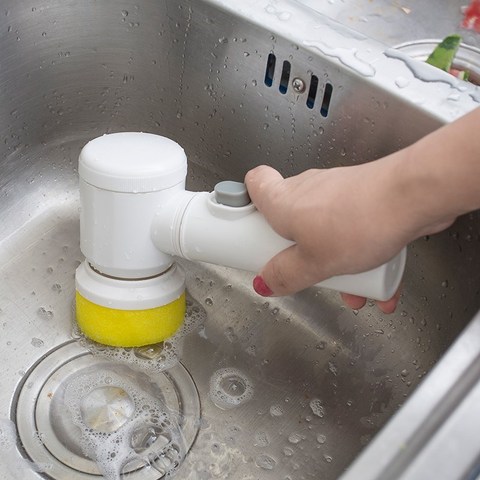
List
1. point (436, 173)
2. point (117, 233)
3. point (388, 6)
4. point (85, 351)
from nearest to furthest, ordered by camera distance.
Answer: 1. point (436, 173)
2. point (117, 233)
3. point (85, 351)
4. point (388, 6)

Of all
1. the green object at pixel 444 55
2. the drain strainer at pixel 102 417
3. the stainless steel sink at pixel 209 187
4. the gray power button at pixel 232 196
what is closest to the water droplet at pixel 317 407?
the stainless steel sink at pixel 209 187

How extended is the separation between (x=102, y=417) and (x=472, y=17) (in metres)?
0.69

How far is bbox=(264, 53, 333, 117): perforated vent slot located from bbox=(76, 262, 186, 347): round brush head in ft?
0.66

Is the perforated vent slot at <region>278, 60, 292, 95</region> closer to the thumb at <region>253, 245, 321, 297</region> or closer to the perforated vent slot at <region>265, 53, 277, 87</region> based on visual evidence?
the perforated vent slot at <region>265, 53, 277, 87</region>

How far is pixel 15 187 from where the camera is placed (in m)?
0.81

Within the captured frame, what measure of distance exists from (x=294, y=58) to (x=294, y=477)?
38cm

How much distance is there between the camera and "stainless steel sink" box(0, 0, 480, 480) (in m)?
0.64

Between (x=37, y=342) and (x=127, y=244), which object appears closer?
(x=127, y=244)

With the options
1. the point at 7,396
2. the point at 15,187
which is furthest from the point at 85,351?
the point at 15,187

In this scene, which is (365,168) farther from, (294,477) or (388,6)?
(388,6)

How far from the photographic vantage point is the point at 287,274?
545mm

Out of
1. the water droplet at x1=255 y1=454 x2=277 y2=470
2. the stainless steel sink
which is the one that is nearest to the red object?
the stainless steel sink

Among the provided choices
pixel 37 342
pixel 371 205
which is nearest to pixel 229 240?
pixel 371 205

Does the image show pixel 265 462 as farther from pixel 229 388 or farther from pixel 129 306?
pixel 129 306
